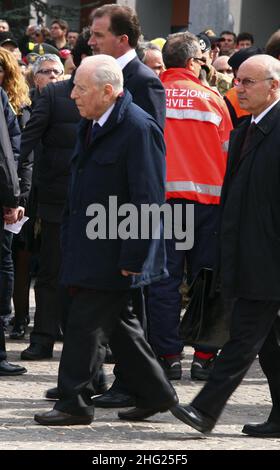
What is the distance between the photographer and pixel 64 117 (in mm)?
8828

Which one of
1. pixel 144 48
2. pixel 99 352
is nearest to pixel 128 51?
pixel 99 352

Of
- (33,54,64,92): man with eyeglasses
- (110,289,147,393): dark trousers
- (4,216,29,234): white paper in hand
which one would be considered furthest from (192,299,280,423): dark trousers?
(33,54,64,92): man with eyeglasses

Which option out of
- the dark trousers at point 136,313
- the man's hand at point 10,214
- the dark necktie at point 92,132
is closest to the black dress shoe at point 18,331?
the man's hand at point 10,214

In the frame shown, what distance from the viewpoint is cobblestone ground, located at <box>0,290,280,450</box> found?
6.53 m

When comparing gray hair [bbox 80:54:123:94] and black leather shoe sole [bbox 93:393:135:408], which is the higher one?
gray hair [bbox 80:54:123:94]

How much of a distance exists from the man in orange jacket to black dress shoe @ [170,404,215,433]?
1.72 m

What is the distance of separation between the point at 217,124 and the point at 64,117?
1.08m

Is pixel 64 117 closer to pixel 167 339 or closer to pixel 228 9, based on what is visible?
pixel 167 339

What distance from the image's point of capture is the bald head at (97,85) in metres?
6.79

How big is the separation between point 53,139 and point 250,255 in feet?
8.50

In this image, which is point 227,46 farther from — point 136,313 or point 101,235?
point 101,235

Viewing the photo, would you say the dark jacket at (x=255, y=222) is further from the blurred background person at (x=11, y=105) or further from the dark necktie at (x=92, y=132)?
the blurred background person at (x=11, y=105)

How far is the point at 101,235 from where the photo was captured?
6.76 meters

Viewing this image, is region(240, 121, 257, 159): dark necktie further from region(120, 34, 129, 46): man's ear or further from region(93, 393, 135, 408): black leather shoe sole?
region(93, 393, 135, 408): black leather shoe sole
